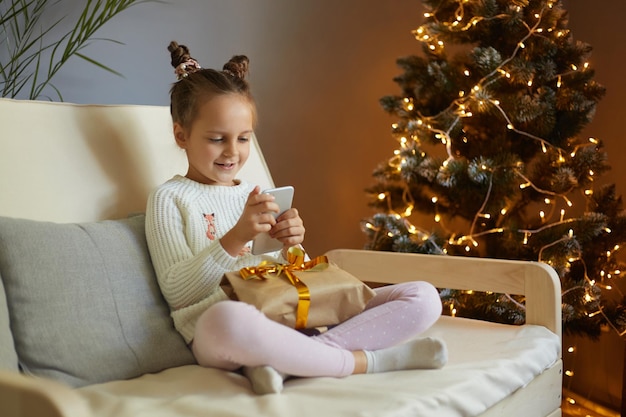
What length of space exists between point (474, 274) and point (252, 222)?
0.50 m

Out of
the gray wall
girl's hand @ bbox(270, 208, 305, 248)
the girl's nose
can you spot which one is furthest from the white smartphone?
the gray wall

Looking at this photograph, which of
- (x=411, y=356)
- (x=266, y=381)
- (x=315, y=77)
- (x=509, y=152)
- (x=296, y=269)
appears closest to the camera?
(x=266, y=381)

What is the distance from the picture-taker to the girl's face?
1.43 m

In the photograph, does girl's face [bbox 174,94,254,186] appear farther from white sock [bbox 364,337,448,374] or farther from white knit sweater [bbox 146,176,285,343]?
white sock [bbox 364,337,448,374]

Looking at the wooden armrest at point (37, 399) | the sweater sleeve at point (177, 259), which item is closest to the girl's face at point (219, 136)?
the sweater sleeve at point (177, 259)

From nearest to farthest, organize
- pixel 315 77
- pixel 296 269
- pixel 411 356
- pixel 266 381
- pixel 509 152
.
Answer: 1. pixel 266 381
2. pixel 411 356
3. pixel 296 269
4. pixel 509 152
5. pixel 315 77

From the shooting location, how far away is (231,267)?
130 cm

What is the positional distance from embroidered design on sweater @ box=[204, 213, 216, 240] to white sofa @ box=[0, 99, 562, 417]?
0.39 ft

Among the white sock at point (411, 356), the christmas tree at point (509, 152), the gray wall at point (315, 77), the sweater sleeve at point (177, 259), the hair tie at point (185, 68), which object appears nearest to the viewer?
the white sock at point (411, 356)

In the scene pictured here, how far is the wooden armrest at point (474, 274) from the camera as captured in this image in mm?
1422

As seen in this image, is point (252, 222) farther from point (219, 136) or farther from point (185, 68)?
point (185, 68)

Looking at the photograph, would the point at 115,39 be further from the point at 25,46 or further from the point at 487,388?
the point at 487,388

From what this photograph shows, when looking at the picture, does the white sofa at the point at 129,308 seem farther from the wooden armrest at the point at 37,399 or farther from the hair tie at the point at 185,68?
the wooden armrest at the point at 37,399

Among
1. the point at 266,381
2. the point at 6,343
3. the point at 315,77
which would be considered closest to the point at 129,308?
the point at 6,343
